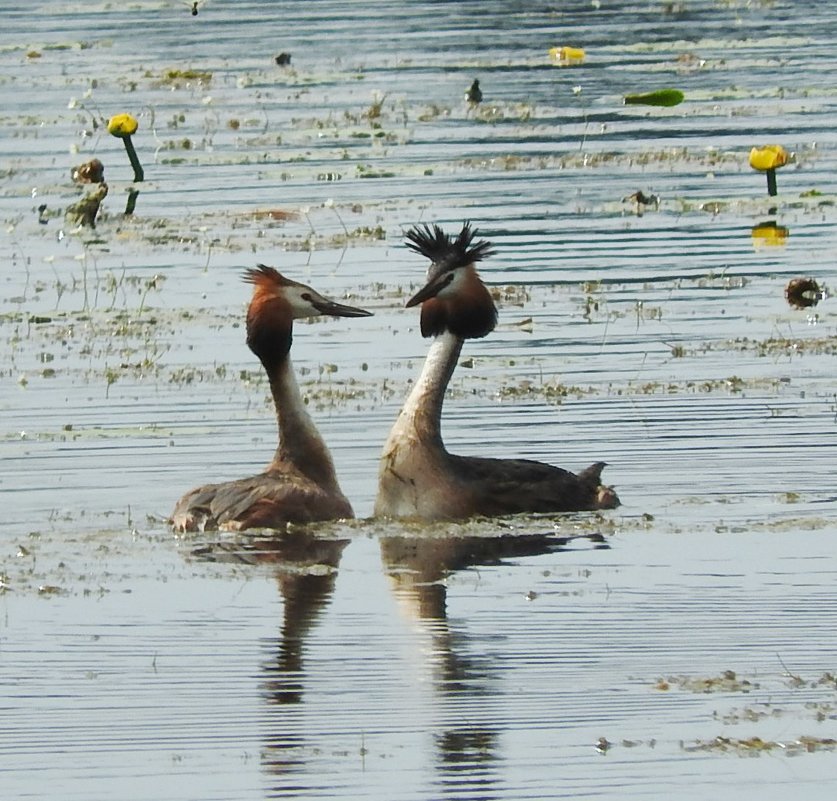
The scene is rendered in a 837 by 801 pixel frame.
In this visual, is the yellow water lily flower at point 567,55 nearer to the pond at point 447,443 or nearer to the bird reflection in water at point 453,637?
the pond at point 447,443

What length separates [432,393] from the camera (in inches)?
544

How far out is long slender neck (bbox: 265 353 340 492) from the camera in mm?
13469

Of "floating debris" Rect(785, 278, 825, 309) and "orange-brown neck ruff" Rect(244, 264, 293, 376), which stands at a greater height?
"orange-brown neck ruff" Rect(244, 264, 293, 376)

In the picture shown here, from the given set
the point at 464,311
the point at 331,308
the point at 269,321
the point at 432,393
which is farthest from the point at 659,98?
the point at 432,393

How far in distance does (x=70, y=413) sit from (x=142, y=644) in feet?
17.1

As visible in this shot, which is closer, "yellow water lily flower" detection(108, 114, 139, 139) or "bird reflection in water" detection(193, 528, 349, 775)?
"bird reflection in water" detection(193, 528, 349, 775)

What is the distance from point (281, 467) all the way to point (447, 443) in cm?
150

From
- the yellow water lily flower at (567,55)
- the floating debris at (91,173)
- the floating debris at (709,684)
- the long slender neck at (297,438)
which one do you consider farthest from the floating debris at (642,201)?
the floating debris at (709,684)

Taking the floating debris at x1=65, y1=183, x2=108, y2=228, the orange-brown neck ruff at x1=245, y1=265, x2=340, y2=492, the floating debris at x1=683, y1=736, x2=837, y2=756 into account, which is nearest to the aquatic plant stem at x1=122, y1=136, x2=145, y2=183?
the floating debris at x1=65, y1=183, x2=108, y2=228

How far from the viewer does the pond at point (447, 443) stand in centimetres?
930

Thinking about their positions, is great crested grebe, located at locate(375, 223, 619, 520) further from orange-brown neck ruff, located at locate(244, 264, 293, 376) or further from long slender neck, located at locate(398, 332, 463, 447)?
orange-brown neck ruff, located at locate(244, 264, 293, 376)

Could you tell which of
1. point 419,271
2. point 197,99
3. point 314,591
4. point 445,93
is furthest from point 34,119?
point 314,591

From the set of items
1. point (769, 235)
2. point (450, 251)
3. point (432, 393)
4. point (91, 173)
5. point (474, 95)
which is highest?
Result: point (474, 95)

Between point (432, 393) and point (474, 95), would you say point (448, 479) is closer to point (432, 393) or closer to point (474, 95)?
point (432, 393)
